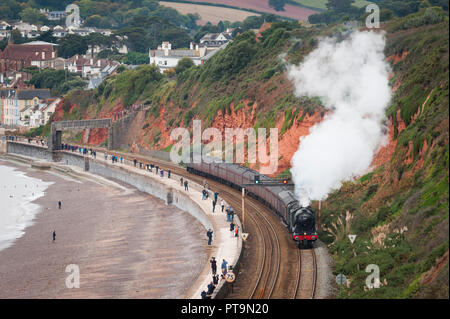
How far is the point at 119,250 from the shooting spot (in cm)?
5288

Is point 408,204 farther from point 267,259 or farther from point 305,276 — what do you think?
point 267,259

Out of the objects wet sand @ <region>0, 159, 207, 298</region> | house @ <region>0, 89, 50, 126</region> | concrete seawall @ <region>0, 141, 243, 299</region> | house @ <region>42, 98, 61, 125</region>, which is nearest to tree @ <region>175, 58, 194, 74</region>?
house @ <region>42, 98, 61, 125</region>

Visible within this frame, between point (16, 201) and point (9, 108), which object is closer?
point (16, 201)

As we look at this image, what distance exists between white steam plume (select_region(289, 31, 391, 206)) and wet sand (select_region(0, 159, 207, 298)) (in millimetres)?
9963

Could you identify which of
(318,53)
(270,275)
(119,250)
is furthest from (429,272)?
(318,53)

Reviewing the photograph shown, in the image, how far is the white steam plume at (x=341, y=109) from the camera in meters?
51.1

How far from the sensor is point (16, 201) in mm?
75688

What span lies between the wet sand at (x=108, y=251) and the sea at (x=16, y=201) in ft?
3.30

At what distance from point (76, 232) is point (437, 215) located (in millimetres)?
33052

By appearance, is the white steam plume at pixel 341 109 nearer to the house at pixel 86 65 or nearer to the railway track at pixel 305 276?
the railway track at pixel 305 276

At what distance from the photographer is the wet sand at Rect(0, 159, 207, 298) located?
43.2 m

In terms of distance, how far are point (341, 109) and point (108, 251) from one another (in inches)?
1022

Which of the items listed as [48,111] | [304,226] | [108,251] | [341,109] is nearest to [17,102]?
[48,111]

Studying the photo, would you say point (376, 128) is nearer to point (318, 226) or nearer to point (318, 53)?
point (318, 226)
